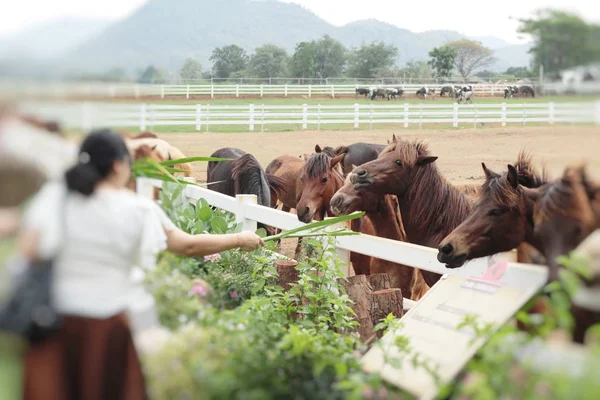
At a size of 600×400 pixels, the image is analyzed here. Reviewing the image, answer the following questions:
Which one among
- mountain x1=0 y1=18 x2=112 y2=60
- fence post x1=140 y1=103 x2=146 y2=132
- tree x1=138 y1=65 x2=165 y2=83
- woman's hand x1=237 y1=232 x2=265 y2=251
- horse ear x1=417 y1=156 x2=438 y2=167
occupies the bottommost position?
woman's hand x1=237 y1=232 x2=265 y2=251

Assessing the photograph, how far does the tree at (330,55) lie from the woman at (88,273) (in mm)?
6164

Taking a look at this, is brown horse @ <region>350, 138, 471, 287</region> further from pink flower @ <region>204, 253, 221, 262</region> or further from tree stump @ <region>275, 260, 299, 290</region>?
pink flower @ <region>204, 253, 221, 262</region>

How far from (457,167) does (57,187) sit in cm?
1223

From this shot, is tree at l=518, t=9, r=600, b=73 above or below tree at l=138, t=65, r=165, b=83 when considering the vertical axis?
above

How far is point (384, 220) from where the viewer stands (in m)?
6.79

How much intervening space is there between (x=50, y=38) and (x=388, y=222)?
424cm

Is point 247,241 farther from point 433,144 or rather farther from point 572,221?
point 433,144

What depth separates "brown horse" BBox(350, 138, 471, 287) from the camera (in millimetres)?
6258

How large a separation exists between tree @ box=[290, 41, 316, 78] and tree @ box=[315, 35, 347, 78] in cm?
7

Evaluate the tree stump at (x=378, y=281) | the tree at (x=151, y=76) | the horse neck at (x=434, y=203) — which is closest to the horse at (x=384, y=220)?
the horse neck at (x=434, y=203)

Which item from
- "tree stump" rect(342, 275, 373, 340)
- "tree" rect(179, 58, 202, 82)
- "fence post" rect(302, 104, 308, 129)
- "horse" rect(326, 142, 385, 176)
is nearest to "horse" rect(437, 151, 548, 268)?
"tree stump" rect(342, 275, 373, 340)

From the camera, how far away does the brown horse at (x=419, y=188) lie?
20.5 feet

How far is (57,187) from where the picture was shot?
2.67 metres

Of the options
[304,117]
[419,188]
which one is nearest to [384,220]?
[419,188]
